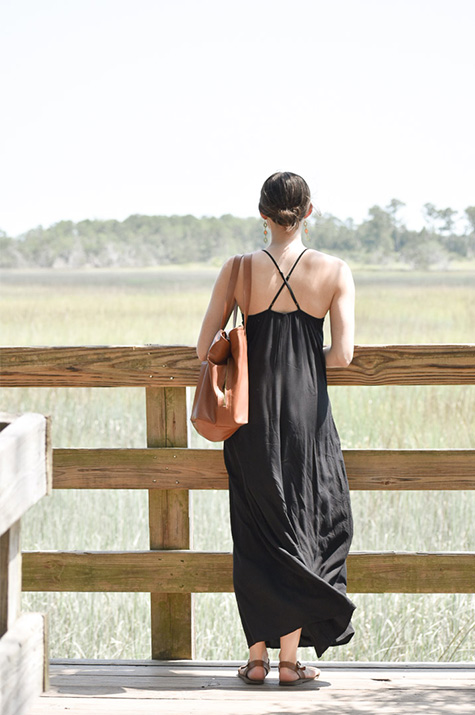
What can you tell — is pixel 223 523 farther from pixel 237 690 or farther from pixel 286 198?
pixel 286 198

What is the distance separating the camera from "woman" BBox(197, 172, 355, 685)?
8.95 feet

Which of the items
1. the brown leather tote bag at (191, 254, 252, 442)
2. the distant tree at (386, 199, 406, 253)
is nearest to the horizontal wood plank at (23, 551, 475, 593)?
the brown leather tote bag at (191, 254, 252, 442)

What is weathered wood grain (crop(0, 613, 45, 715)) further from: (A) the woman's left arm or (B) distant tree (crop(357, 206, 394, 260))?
(B) distant tree (crop(357, 206, 394, 260))

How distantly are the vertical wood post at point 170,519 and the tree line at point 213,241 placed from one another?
29041 millimetres

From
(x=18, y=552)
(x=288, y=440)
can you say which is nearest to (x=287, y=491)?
(x=288, y=440)

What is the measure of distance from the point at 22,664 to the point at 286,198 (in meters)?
1.46

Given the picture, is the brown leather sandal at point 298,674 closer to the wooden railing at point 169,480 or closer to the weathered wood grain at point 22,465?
the wooden railing at point 169,480

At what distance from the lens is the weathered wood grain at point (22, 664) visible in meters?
1.89

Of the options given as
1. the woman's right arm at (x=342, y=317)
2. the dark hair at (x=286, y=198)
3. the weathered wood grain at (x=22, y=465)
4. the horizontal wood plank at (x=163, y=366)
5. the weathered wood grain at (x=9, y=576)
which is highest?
the dark hair at (x=286, y=198)

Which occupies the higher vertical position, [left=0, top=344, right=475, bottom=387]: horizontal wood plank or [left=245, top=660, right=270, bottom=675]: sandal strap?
[left=0, top=344, right=475, bottom=387]: horizontal wood plank

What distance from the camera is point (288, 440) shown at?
2.75m

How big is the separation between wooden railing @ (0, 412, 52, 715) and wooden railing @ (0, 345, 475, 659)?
87 cm

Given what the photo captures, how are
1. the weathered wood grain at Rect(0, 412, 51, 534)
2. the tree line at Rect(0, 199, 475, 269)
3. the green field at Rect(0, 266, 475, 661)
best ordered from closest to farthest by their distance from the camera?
1. the weathered wood grain at Rect(0, 412, 51, 534)
2. the green field at Rect(0, 266, 475, 661)
3. the tree line at Rect(0, 199, 475, 269)

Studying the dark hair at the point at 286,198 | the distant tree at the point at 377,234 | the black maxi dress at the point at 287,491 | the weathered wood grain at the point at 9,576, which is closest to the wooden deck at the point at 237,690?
the black maxi dress at the point at 287,491
